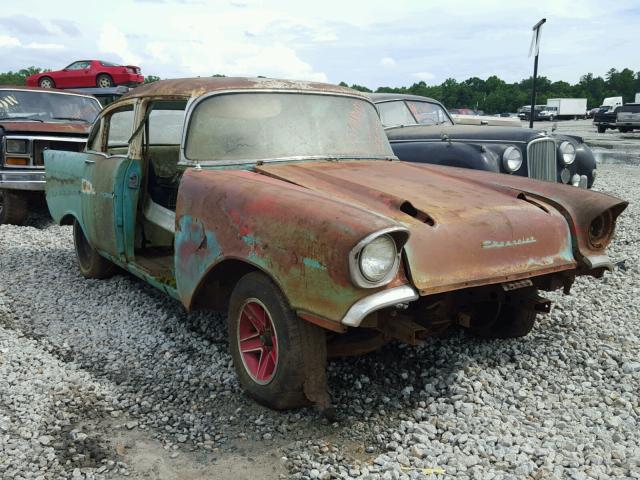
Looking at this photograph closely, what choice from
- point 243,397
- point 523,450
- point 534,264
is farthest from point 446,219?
point 243,397

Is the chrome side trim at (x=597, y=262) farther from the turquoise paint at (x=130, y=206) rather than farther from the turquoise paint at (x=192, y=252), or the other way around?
the turquoise paint at (x=130, y=206)

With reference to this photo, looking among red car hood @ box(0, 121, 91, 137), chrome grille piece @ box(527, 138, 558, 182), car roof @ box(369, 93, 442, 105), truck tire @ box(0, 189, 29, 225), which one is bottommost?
truck tire @ box(0, 189, 29, 225)

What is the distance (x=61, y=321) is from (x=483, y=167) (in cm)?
455

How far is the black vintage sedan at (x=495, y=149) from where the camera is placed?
6.98m

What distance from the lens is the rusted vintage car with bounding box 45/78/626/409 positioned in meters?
2.82

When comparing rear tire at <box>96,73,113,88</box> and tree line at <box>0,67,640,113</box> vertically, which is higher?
tree line at <box>0,67,640,113</box>

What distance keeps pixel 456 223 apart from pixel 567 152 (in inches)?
203

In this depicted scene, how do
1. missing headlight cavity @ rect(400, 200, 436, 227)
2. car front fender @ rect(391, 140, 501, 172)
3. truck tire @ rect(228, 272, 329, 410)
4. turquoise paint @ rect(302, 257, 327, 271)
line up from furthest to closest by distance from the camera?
car front fender @ rect(391, 140, 501, 172) < missing headlight cavity @ rect(400, 200, 436, 227) < truck tire @ rect(228, 272, 329, 410) < turquoise paint @ rect(302, 257, 327, 271)

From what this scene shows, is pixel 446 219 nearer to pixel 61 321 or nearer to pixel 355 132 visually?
pixel 355 132

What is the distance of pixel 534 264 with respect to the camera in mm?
3342

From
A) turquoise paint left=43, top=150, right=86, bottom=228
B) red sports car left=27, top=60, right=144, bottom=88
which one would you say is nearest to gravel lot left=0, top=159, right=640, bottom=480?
turquoise paint left=43, top=150, right=86, bottom=228

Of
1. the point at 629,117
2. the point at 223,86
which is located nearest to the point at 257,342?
the point at 223,86

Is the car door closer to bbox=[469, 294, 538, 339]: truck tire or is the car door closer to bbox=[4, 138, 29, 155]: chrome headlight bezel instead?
bbox=[469, 294, 538, 339]: truck tire

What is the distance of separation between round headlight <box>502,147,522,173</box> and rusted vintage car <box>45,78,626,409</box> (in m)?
2.62
